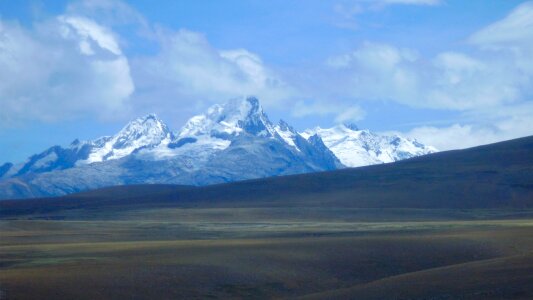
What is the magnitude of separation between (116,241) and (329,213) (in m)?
56.8

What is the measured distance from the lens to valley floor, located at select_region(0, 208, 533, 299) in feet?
149

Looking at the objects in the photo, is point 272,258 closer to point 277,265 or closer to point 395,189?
point 277,265

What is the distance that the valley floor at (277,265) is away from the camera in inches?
1787

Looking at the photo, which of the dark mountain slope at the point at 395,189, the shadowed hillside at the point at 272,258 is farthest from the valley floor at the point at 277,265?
the dark mountain slope at the point at 395,189

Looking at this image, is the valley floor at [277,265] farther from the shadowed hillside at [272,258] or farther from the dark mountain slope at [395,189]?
the dark mountain slope at [395,189]

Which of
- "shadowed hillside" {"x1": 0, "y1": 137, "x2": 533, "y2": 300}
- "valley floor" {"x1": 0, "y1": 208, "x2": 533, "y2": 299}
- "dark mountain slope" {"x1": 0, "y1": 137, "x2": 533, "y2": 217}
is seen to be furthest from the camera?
"dark mountain slope" {"x1": 0, "y1": 137, "x2": 533, "y2": 217}

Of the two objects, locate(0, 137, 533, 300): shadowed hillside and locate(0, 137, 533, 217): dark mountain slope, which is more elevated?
locate(0, 137, 533, 217): dark mountain slope

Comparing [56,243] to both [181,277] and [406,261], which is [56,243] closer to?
[181,277]

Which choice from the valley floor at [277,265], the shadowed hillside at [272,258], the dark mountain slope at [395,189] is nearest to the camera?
the valley floor at [277,265]

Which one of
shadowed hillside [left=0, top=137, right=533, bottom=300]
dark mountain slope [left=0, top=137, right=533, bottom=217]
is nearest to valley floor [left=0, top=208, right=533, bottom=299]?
shadowed hillside [left=0, top=137, right=533, bottom=300]

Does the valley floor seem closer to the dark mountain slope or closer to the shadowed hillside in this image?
the shadowed hillside

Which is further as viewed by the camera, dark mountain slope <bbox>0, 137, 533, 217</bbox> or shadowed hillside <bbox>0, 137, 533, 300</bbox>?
dark mountain slope <bbox>0, 137, 533, 217</bbox>

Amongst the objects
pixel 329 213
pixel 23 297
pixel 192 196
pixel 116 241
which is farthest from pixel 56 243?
pixel 192 196

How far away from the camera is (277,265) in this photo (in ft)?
188
